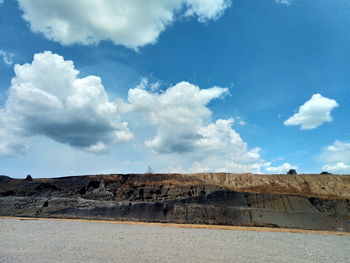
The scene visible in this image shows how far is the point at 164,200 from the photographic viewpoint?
43406 mm

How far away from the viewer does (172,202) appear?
1652 inches

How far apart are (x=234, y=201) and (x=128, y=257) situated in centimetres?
3343

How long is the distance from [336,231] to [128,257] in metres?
33.2

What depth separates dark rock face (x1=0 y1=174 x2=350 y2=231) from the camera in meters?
36.0

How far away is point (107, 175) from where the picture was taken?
53281mm

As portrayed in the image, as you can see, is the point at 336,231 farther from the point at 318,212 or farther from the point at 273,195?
the point at 273,195

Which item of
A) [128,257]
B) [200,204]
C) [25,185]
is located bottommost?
[128,257]

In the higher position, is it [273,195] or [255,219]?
[273,195]

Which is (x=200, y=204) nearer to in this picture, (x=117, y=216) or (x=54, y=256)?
(x=117, y=216)

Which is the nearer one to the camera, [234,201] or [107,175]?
[234,201]

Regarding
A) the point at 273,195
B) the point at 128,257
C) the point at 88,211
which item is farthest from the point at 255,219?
the point at 128,257

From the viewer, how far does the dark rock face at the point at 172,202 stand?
36031 mm

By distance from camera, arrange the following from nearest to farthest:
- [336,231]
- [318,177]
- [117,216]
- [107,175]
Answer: [336,231], [117,216], [318,177], [107,175]

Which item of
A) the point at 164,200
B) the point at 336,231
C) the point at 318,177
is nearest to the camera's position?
the point at 336,231
